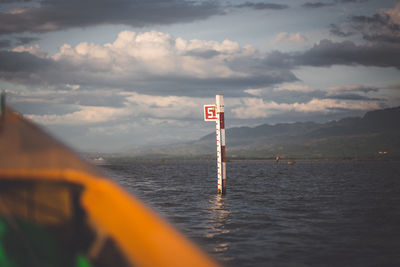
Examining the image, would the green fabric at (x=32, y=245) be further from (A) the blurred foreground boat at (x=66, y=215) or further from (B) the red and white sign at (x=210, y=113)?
(B) the red and white sign at (x=210, y=113)

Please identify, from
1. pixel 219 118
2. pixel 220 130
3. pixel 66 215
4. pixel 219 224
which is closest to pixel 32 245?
pixel 66 215

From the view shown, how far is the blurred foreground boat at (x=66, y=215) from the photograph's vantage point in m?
2.79

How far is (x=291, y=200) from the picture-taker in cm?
1994

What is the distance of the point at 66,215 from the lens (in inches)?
116

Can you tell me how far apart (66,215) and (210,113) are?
1672cm

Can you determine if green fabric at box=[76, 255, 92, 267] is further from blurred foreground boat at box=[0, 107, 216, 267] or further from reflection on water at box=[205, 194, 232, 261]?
reflection on water at box=[205, 194, 232, 261]

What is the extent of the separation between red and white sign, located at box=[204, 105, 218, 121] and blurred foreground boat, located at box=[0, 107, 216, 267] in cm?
1652

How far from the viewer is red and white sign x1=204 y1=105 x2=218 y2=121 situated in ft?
63.7

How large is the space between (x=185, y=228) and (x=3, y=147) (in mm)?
9323

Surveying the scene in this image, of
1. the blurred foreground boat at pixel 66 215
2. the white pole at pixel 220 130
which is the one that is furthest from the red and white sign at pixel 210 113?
the blurred foreground boat at pixel 66 215

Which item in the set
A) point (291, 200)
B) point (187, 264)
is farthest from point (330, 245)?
point (291, 200)

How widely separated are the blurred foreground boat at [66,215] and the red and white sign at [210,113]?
16.5 metres

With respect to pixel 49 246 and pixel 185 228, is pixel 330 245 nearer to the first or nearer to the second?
pixel 185 228

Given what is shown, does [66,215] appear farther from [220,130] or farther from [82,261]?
[220,130]
